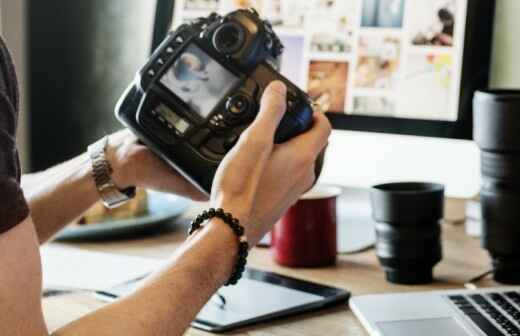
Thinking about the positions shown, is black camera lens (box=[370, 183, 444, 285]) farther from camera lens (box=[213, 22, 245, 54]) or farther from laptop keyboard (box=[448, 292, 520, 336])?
camera lens (box=[213, 22, 245, 54])

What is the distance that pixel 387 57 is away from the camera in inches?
37.8

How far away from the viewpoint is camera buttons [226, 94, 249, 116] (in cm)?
75

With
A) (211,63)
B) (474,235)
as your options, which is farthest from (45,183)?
(474,235)

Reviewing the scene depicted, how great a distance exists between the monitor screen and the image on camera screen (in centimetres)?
25

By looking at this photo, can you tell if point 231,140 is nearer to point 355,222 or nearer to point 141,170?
point 141,170

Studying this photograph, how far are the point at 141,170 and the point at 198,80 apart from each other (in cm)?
14

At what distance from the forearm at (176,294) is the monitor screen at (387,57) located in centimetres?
37

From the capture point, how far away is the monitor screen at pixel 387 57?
933 mm

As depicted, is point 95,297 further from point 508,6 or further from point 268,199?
point 508,6

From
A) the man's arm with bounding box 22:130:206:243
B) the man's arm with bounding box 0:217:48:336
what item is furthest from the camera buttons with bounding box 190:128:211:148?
the man's arm with bounding box 0:217:48:336

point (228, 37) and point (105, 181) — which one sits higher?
point (228, 37)

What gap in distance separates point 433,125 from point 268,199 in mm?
306

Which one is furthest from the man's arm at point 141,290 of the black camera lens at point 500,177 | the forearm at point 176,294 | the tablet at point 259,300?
the black camera lens at point 500,177

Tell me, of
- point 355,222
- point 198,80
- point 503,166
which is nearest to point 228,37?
point 198,80
